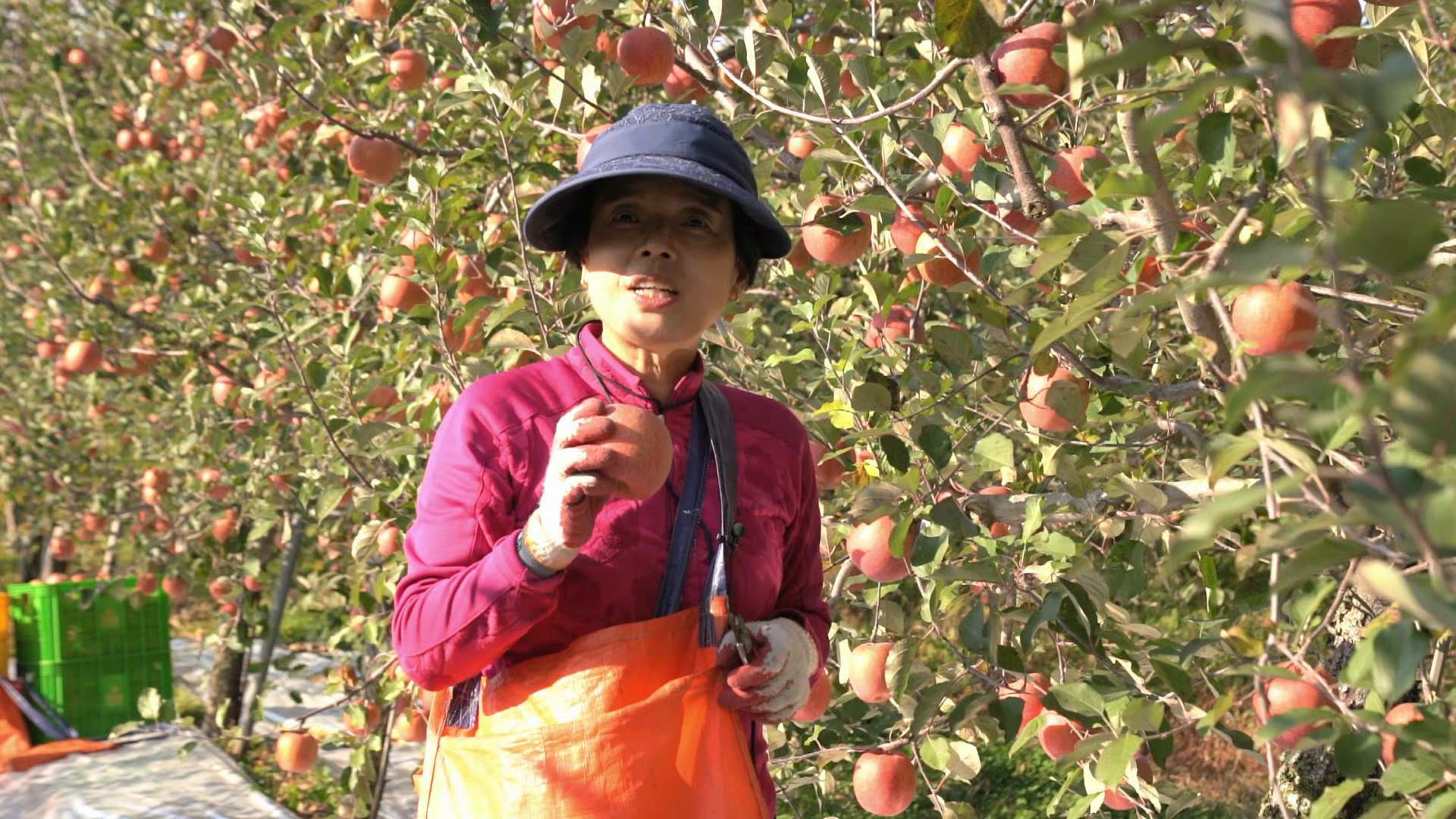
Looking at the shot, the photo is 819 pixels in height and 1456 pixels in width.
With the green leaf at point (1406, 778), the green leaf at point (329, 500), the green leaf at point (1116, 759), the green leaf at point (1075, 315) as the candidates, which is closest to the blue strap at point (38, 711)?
the green leaf at point (329, 500)

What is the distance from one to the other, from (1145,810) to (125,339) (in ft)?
13.8

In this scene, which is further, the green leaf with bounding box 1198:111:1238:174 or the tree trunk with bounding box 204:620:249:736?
the tree trunk with bounding box 204:620:249:736

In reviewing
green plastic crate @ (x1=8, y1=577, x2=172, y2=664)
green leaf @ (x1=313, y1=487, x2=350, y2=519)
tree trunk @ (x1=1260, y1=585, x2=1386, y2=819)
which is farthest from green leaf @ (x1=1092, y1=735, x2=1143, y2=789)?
green plastic crate @ (x1=8, y1=577, x2=172, y2=664)

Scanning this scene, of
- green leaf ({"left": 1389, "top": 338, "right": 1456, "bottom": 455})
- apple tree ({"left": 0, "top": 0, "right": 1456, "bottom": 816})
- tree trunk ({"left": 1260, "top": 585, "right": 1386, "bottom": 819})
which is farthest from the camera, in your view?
tree trunk ({"left": 1260, "top": 585, "right": 1386, "bottom": 819})

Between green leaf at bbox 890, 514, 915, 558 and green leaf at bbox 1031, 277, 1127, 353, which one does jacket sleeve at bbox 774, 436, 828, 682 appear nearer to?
green leaf at bbox 890, 514, 915, 558

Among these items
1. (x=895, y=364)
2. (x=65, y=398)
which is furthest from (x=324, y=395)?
(x=65, y=398)

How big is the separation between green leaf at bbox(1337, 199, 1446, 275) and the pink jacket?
0.73m

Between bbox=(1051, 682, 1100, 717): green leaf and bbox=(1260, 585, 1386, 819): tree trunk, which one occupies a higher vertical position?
bbox=(1051, 682, 1100, 717): green leaf

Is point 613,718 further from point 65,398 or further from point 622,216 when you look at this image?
point 65,398

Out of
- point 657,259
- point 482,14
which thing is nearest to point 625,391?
point 657,259

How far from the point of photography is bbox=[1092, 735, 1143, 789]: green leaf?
120 centimetres

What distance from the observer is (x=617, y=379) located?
135 cm

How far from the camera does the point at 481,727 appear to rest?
121cm

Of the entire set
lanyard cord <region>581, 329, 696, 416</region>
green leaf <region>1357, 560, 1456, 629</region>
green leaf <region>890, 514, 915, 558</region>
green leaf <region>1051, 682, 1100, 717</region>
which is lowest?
green leaf <region>1051, 682, 1100, 717</region>
